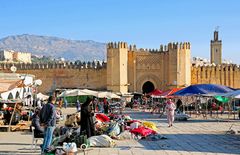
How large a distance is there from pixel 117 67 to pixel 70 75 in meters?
5.87

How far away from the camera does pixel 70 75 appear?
4856 cm

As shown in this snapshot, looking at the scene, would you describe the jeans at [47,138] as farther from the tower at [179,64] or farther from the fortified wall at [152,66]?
the fortified wall at [152,66]

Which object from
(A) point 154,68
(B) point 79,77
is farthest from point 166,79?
(B) point 79,77

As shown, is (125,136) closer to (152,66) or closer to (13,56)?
(152,66)

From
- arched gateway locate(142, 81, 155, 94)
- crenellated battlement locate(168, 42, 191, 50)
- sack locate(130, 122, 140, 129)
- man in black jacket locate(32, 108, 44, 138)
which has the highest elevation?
crenellated battlement locate(168, 42, 191, 50)

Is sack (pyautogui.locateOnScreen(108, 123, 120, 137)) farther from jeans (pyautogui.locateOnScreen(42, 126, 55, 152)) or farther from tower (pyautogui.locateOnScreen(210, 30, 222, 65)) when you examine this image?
tower (pyautogui.locateOnScreen(210, 30, 222, 65))

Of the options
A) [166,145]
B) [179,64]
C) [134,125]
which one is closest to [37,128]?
[166,145]

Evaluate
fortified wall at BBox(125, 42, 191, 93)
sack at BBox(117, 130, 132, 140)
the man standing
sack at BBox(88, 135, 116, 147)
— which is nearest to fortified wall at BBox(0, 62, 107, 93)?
fortified wall at BBox(125, 42, 191, 93)

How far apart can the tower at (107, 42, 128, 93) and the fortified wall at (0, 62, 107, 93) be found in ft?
5.24

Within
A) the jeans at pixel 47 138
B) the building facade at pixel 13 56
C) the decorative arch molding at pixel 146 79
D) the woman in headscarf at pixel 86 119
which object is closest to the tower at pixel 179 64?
the decorative arch molding at pixel 146 79

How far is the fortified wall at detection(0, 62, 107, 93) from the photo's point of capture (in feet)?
155

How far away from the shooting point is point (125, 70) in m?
45.8

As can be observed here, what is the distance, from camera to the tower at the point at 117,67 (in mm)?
44969

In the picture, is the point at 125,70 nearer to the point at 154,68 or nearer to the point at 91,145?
the point at 154,68
